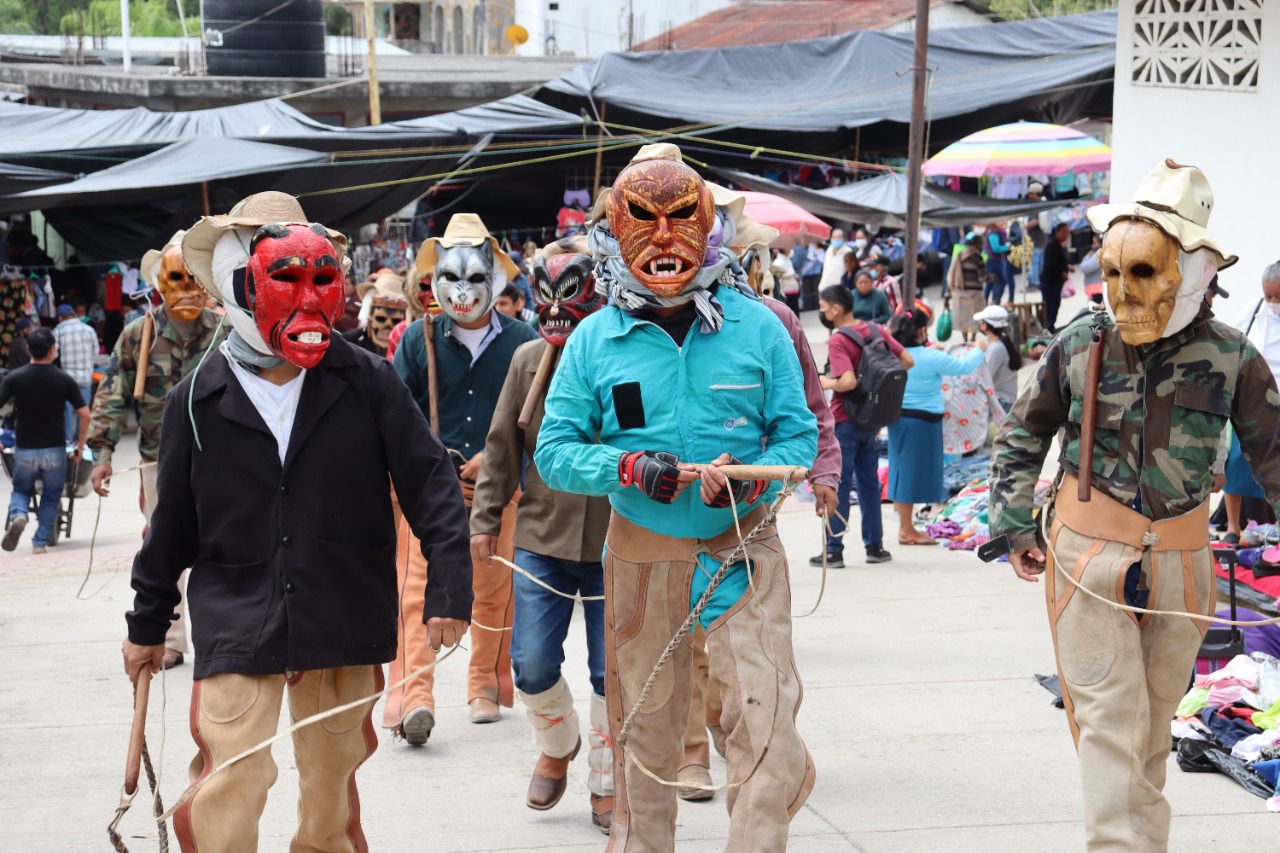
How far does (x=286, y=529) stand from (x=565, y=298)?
1932 millimetres

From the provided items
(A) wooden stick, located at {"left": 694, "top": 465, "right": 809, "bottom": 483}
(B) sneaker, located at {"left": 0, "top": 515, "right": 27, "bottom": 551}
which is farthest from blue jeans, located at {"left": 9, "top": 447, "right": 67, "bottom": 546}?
(A) wooden stick, located at {"left": 694, "top": 465, "right": 809, "bottom": 483}

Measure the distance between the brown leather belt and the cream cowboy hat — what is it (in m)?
0.75

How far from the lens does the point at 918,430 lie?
11820 millimetres

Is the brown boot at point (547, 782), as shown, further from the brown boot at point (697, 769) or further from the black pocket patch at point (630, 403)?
the black pocket patch at point (630, 403)

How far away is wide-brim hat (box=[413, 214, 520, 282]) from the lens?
719cm

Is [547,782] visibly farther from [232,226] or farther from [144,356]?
[144,356]

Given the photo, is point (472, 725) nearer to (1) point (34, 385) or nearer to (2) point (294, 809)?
(2) point (294, 809)

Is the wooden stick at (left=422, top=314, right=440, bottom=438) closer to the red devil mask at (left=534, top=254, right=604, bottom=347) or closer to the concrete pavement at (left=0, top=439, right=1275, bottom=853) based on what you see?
the red devil mask at (left=534, top=254, right=604, bottom=347)

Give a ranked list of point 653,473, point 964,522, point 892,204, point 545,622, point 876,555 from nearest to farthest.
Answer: point 653,473, point 545,622, point 876,555, point 964,522, point 892,204

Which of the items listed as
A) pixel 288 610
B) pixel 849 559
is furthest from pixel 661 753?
pixel 849 559

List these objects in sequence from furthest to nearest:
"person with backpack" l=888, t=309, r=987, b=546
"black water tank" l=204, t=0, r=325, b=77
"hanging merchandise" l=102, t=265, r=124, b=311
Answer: "black water tank" l=204, t=0, r=325, b=77 < "hanging merchandise" l=102, t=265, r=124, b=311 < "person with backpack" l=888, t=309, r=987, b=546

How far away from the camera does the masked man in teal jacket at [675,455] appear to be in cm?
451

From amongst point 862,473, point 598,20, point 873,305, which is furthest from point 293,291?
point 598,20

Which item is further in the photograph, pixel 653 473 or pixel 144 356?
pixel 144 356
